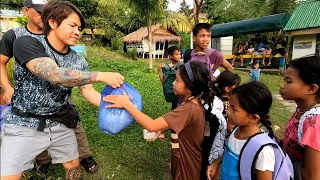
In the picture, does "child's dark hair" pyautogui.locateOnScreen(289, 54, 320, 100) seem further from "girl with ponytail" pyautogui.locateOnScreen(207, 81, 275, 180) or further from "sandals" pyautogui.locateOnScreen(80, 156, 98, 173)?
"sandals" pyautogui.locateOnScreen(80, 156, 98, 173)

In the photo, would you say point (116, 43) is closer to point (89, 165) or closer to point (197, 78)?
point (89, 165)

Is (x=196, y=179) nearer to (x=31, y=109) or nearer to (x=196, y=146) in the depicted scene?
(x=196, y=146)

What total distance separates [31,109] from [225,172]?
59.4 inches

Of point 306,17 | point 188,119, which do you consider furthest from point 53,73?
point 306,17

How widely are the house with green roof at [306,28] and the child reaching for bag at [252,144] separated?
9833 millimetres

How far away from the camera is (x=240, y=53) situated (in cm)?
1475

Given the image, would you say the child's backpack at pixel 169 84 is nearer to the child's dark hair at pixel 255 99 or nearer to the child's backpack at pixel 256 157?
the child's dark hair at pixel 255 99

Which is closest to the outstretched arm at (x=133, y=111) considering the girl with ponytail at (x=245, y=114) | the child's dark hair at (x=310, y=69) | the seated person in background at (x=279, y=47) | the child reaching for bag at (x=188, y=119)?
the child reaching for bag at (x=188, y=119)

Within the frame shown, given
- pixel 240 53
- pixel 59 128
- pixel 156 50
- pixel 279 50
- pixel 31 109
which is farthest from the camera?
pixel 156 50

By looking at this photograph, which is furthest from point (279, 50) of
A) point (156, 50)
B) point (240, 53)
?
point (156, 50)

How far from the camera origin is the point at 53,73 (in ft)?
5.37

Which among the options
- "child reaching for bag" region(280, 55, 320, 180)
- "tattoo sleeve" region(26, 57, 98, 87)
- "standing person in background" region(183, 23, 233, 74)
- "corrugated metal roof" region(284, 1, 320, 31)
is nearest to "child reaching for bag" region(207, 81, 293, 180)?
"child reaching for bag" region(280, 55, 320, 180)

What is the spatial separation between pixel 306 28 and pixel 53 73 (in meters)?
10.9

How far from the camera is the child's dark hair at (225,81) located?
2.86m
